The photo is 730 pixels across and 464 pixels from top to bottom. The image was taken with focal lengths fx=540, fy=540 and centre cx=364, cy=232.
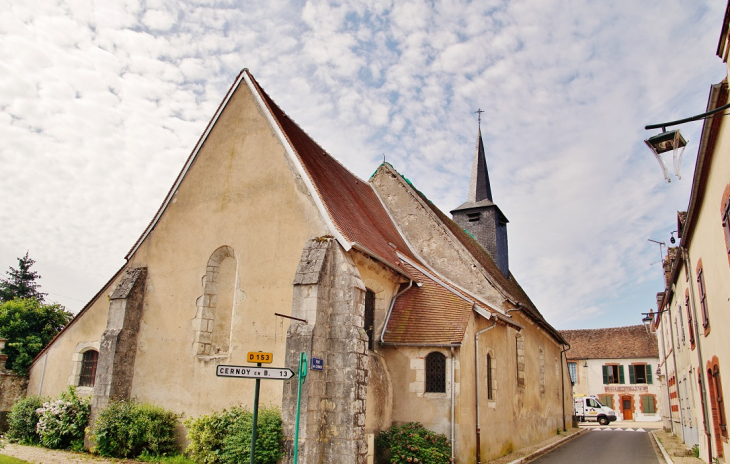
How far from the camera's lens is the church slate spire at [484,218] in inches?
802

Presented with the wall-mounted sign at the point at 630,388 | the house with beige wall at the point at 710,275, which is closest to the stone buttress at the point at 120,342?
the house with beige wall at the point at 710,275

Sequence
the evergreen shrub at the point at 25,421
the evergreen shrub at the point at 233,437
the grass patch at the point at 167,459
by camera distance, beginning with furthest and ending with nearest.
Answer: the evergreen shrub at the point at 25,421, the grass patch at the point at 167,459, the evergreen shrub at the point at 233,437

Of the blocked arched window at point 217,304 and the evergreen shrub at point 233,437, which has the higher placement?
the blocked arched window at point 217,304

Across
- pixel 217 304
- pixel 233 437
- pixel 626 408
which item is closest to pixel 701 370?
pixel 233 437

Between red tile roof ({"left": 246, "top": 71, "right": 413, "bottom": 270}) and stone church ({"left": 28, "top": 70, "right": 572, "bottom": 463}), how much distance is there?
3.3 inches

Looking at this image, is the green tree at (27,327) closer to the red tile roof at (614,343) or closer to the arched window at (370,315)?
the arched window at (370,315)

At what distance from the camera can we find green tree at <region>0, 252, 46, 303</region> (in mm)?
29291

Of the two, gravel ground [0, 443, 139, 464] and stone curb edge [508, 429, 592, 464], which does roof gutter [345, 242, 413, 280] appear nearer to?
stone curb edge [508, 429, 592, 464]

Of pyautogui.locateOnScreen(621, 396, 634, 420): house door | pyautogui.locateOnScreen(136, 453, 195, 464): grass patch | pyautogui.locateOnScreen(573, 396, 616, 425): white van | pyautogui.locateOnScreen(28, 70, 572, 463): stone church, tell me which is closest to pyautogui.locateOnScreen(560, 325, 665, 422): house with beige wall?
pyautogui.locateOnScreen(621, 396, 634, 420): house door

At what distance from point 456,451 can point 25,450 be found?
8981 millimetres

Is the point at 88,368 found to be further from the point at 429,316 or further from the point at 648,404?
the point at 648,404

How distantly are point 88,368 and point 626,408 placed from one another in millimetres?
35315

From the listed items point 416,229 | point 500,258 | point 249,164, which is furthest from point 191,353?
point 500,258

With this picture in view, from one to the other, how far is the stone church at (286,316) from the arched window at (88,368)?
36mm
